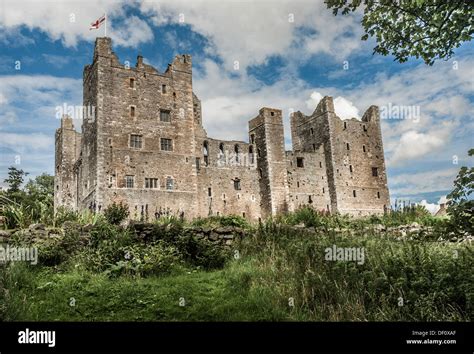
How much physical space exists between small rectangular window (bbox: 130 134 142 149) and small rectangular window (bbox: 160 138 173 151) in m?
1.75

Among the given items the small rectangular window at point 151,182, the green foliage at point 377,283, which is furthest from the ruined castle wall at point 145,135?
the green foliage at point 377,283

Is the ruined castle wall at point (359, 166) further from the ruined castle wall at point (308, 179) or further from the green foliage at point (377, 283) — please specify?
the green foliage at point (377, 283)

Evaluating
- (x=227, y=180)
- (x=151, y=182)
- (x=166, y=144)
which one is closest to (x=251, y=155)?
(x=227, y=180)

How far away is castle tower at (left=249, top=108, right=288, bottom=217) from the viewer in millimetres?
40250

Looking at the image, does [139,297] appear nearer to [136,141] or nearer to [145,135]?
[136,141]

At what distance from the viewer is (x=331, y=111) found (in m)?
46.7

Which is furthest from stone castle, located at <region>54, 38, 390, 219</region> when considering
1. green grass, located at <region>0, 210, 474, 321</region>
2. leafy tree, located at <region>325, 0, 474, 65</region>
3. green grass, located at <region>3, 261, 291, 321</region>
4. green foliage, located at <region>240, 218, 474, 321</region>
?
leafy tree, located at <region>325, 0, 474, 65</region>

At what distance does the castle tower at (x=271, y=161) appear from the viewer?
40.2 m

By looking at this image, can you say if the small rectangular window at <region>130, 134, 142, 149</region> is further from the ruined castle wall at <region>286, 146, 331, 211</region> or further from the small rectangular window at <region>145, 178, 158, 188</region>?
the ruined castle wall at <region>286, 146, 331, 211</region>

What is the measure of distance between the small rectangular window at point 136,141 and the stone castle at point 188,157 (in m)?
0.08

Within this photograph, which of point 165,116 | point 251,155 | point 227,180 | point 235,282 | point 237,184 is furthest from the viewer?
point 251,155

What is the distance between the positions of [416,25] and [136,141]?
86.9ft

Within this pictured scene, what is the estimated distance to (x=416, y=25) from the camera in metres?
7.65
